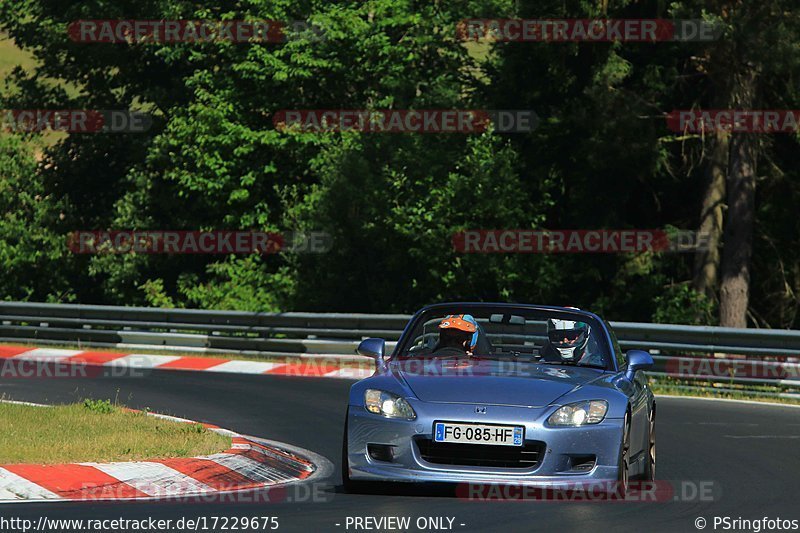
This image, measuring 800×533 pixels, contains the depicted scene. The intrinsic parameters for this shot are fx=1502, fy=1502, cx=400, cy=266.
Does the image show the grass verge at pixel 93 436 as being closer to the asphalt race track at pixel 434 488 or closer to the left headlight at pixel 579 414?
the asphalt race track at pixel 434 488

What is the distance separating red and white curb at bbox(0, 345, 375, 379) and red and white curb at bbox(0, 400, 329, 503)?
10.5 metres

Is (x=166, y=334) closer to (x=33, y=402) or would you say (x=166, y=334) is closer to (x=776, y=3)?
(x=33, y=402)

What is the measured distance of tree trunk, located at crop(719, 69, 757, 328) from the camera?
1177 inches

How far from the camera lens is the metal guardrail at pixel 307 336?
785 inches

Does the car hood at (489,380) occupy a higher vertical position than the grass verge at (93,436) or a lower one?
higher

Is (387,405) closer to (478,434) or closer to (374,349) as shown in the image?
(478,434)

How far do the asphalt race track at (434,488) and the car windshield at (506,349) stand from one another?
1.12 m

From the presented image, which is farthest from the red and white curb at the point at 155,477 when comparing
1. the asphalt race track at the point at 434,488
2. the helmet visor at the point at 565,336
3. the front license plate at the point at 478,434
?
the helmet visor at the point at 565,336

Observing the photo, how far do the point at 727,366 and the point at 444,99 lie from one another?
1569 centimetres

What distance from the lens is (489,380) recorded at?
32.7 feet

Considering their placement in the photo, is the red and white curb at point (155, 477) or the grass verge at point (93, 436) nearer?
the red and white curb at point (155, 477)

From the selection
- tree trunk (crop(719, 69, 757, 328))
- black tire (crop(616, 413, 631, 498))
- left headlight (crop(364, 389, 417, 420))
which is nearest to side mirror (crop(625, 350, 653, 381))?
black tire (crop(616, 413, 631, 498))

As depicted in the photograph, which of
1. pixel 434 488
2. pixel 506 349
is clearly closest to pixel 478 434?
pixel 434 488

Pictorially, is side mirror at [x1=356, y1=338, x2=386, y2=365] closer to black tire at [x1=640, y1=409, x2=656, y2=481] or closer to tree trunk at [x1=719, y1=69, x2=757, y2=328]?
black tire at [x1=640, y1=409, x2=656, y2=481]
